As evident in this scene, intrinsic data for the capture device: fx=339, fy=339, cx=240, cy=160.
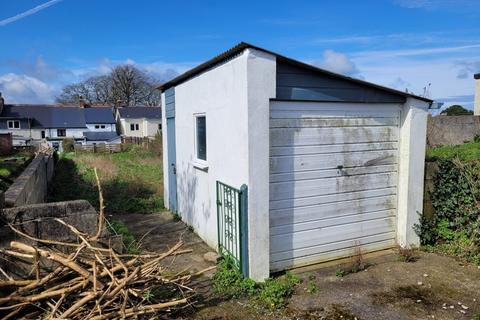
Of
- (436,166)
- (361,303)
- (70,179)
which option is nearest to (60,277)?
(361,303)

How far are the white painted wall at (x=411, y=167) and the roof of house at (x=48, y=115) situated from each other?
1981 inches

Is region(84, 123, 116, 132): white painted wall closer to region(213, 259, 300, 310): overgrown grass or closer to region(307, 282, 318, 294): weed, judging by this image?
region(213, 259, 300, 310): overgrown grass

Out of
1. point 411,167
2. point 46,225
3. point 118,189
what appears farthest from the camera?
point 118,189

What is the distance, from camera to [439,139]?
13.4 metres

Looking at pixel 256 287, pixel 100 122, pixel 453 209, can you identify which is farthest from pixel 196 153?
pixel 100 122

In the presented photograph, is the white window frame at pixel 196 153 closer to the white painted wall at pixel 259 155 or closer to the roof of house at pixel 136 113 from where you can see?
the white painted wall at pixel 259 155

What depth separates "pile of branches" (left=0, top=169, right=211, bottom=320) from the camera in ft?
10.7

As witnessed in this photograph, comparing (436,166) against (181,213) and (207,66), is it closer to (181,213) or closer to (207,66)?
(207,66)

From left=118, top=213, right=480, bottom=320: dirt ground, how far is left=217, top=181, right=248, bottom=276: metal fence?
479 millimetres

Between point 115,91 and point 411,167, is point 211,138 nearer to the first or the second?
point 411,167

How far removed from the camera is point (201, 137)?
6.64 m

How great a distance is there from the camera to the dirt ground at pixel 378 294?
406 centimetres

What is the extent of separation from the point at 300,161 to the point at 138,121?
5068 cm

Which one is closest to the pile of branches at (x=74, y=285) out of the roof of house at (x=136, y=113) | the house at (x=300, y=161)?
the house at (x=300, y=161)
